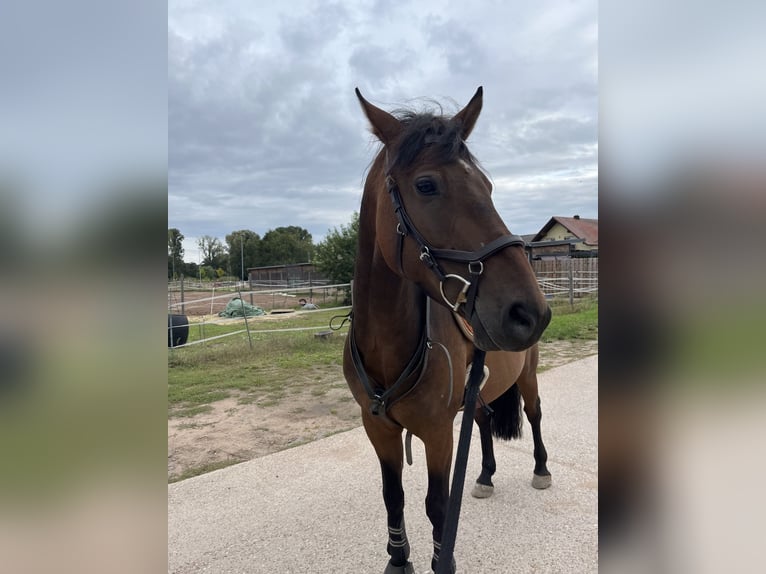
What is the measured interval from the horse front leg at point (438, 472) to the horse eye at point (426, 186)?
1234 mm

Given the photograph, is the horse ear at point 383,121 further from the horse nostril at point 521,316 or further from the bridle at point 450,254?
the horse nostril at point 521,316

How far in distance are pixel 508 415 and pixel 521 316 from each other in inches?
104

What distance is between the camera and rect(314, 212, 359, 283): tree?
2288cm

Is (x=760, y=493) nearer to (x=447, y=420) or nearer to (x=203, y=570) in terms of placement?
(x=447, y=420)

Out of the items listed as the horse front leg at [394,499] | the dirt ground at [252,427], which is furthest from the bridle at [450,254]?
the dirt ground at [252,427]

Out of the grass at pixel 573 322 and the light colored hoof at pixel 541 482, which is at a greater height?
the grass at pixel 573 322

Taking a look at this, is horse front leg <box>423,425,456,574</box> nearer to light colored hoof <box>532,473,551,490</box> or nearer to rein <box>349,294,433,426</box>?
rein <box>349,294,433,426</box>

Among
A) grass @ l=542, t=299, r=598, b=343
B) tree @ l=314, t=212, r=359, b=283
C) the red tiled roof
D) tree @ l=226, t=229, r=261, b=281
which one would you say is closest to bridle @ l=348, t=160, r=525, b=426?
grass @ l=542, t=299, r=598, b=343

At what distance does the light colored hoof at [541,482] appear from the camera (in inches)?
138

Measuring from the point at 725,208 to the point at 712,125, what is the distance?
5.1 inches

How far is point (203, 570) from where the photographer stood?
8.63ft

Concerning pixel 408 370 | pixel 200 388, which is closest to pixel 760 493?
pixel 408 370

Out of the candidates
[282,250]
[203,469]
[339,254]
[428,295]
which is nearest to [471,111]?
[428,295]

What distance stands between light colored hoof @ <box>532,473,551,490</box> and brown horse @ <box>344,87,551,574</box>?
46.3 inches
